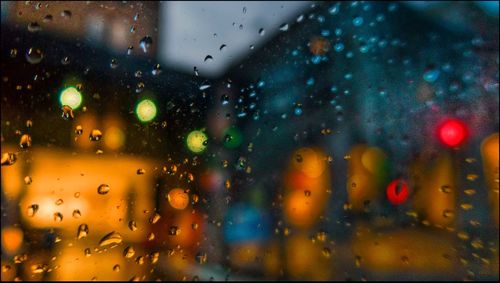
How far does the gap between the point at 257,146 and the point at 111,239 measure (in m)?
0.63

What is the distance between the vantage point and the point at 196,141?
137cm

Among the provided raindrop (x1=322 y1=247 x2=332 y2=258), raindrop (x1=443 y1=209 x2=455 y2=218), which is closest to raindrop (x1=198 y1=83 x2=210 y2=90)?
raindrop (x1=322 y1=247 x2=332 y2=258)

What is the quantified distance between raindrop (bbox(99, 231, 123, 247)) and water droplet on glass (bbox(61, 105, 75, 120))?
403 mm

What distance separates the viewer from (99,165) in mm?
1319

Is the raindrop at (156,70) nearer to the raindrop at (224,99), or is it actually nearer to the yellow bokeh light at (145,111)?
the yellow bokeh light at (145,111)

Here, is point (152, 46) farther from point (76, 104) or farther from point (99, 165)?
point (99, 165)

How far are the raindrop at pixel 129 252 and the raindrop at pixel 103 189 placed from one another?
20 centimetres

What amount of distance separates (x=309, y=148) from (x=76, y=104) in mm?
929

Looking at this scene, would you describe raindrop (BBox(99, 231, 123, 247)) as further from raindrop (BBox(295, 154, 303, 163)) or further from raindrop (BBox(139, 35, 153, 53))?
raindrop (BBox(295, 154, 303, 163))

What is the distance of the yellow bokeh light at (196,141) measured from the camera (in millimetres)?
1352

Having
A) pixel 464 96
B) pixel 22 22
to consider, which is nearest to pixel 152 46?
pixel 22 22

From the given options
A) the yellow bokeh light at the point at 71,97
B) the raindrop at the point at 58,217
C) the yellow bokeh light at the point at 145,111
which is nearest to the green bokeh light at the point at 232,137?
the yellow bokeh light at the point at 145,111

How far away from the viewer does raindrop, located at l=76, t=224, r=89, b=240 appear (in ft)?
4.20

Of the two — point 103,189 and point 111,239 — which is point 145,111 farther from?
point 111,239
